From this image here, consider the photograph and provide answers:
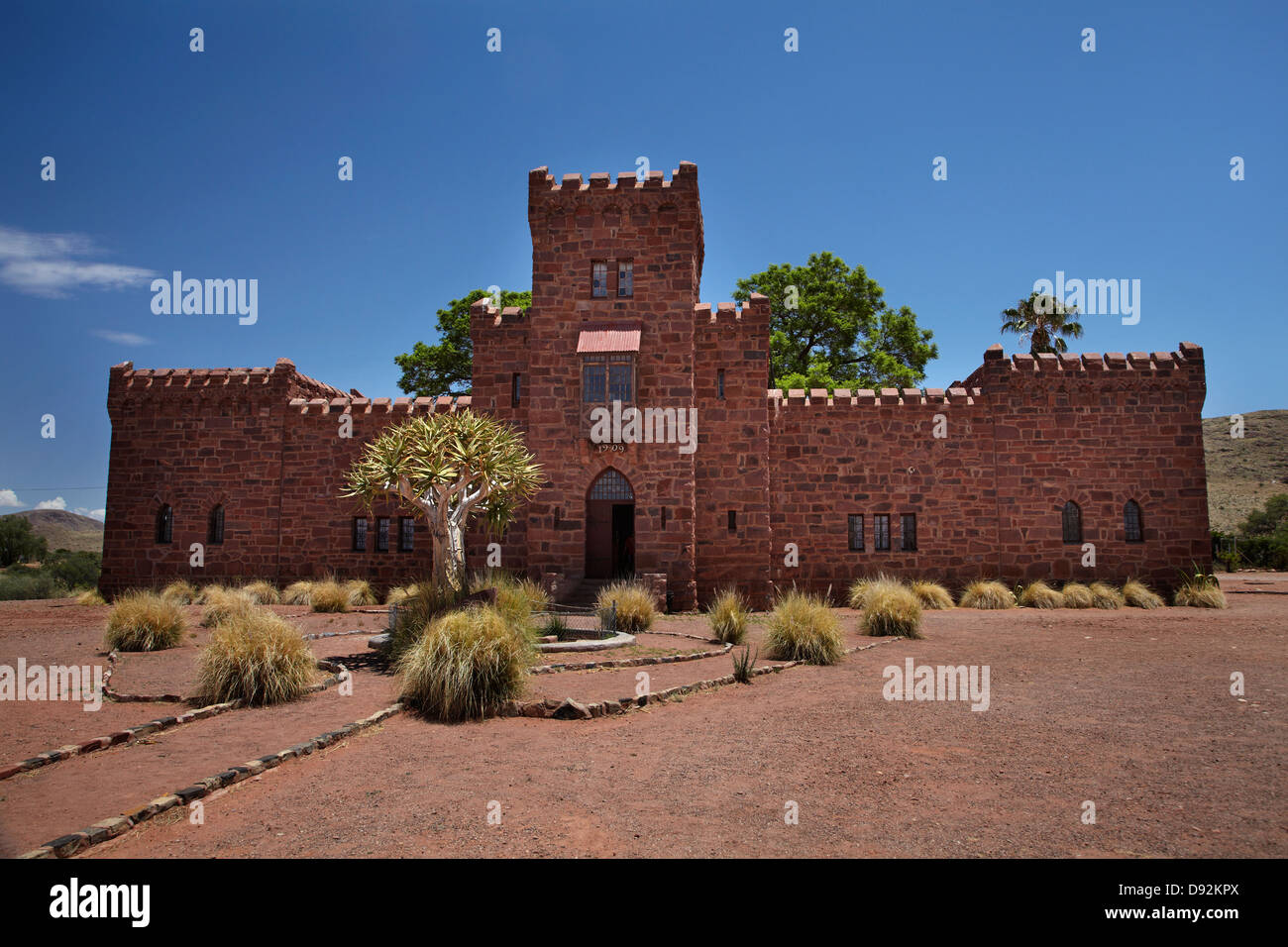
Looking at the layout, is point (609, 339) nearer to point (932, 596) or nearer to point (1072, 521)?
point (932, 596)

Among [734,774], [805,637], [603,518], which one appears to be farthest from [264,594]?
[734,774]

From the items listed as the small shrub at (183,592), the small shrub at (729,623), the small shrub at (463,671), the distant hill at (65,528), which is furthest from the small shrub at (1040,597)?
the distant hill at (65,528)

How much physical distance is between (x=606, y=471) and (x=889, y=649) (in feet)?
32.0

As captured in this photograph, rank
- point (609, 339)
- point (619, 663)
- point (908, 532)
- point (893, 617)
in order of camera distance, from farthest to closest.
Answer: point (908, 532) < point (609, 339) < point (893, 617) < point (619, 663)

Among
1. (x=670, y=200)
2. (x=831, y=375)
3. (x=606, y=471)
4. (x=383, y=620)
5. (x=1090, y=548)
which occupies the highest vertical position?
(x=670, y=200)

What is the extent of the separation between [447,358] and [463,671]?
1098 inches

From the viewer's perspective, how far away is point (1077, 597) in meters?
19.6

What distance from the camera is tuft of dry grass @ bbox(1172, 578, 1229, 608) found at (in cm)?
1914

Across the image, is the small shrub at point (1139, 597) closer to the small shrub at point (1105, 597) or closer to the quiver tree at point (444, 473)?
the small shrub at point (1105, 597)

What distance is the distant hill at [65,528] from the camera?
60.2 metres

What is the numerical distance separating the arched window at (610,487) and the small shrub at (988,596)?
970 cm
